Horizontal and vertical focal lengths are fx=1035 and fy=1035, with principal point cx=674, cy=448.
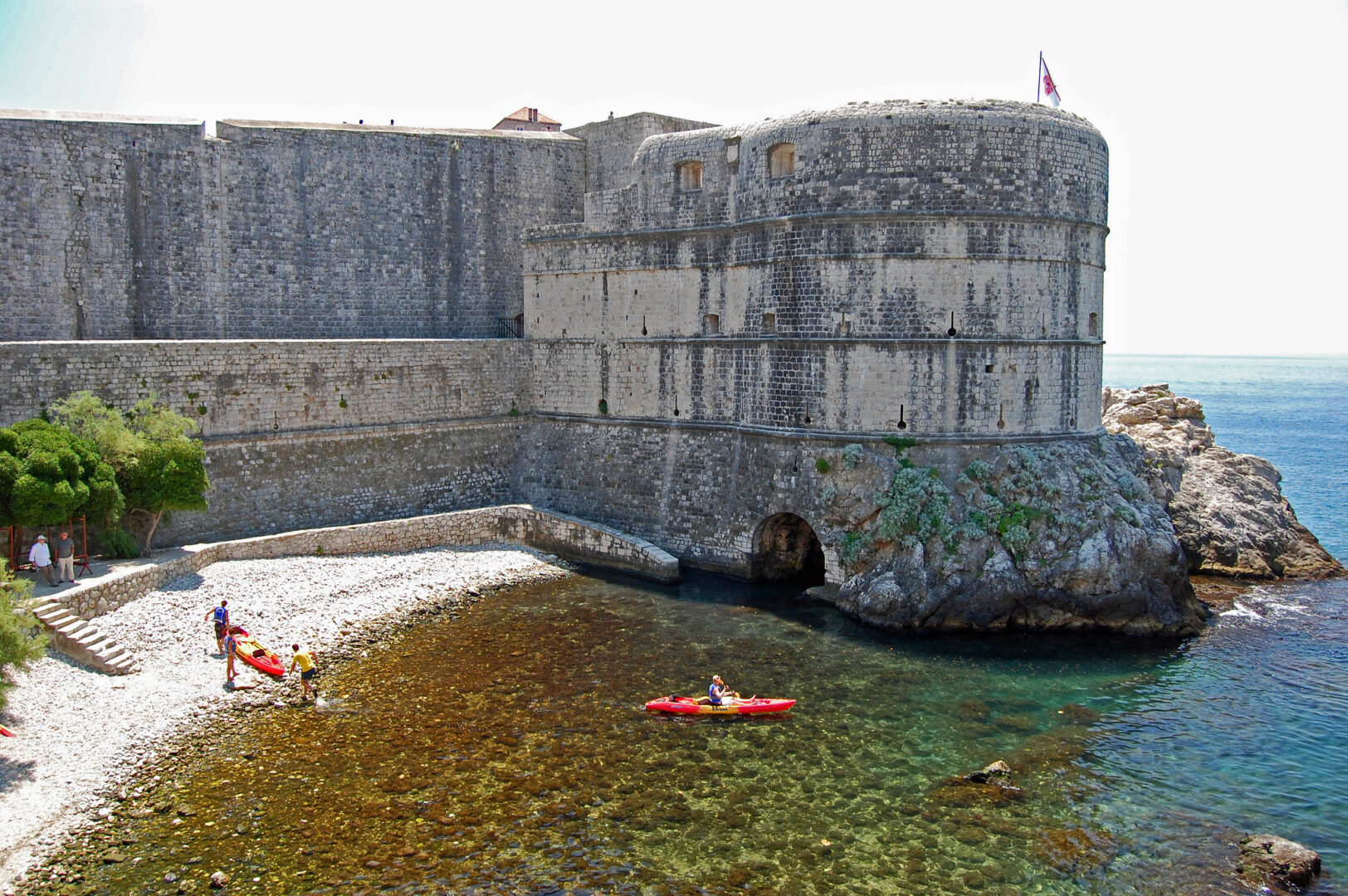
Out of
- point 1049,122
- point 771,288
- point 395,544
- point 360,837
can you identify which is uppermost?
point 1049,122

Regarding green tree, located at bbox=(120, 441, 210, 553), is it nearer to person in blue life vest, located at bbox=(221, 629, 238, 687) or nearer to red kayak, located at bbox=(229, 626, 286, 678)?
red kayak, located at bbox=(229, 626, 286, 678)

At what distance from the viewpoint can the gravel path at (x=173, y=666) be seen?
13188mm

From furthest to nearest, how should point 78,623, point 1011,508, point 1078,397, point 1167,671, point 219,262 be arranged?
point 219,262, point 1078,397, point 1011,508, point 1167,671, point 78,623

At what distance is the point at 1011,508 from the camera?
840 inches

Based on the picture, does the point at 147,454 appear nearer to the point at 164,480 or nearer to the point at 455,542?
the point at 164,480

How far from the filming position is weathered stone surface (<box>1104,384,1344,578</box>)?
2589cm

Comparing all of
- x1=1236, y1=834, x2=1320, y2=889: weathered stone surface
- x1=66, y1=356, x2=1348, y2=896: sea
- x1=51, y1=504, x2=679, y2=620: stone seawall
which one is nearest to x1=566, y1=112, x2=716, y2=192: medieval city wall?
x1=51, y1=504, x2=679, y2=620: stone seawall

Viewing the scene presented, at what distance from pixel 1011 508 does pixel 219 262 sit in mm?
19722

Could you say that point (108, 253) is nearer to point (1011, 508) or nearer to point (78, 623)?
point (78, 623)

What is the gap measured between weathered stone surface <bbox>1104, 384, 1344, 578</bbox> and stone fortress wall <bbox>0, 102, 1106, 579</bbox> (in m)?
4.81

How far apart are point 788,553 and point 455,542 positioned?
8.02 metres

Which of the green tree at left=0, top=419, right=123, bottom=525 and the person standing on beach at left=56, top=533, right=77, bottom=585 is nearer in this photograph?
the green tree at left=0, top=419, right=123, bottom=525

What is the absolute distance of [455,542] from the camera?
25.1 metres

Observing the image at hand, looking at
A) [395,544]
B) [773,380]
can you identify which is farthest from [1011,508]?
[395,544]
